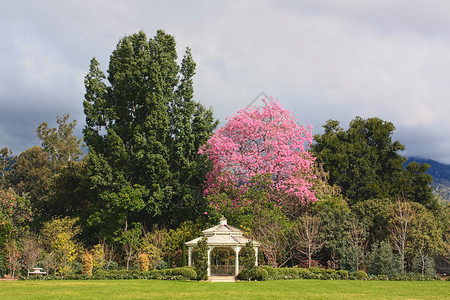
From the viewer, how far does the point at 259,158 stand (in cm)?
→ 3089

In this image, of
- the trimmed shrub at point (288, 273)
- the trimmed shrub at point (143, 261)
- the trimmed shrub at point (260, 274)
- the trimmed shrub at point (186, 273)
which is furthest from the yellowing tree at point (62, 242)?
the trimmed shrub at point (288, 273)

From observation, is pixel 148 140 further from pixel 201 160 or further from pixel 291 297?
pixel 291 297

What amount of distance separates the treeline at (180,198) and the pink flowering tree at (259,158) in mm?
82

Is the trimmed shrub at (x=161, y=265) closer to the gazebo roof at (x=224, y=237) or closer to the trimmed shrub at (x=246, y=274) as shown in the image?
the gazebo roof at (x=224, y=237)

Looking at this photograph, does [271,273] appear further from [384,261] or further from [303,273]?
[384,261]

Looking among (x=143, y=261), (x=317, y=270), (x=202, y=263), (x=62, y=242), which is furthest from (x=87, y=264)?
(x=317, y=270)

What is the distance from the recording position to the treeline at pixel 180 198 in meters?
30.0

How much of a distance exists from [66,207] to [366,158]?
25.5 metres

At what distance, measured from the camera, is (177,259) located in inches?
1309

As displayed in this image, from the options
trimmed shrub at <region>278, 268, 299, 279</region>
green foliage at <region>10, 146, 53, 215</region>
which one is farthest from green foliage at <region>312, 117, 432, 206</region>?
green foliage at <region>10, 146, 53, 215</region>

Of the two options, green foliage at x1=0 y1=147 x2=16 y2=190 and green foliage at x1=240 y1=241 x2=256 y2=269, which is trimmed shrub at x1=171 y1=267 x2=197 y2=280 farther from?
green foliage at x1=0 y1=147 x2=16 y2=190

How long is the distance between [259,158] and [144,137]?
27.8 ft

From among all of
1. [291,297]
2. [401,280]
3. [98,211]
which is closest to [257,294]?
[291,297]

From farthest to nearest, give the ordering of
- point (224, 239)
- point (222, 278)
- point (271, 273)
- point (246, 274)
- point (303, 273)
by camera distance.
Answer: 1. point (303, 273)
2. point (271, 273)
3. point (224, 239)
4. point (222, 278)
5. point (246, 274)
